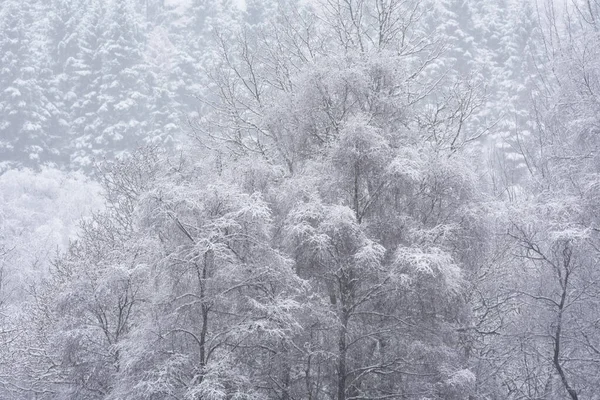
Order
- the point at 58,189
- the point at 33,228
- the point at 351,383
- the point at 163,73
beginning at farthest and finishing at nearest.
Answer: the point at 163,73
the point at 58,189
the point at 33,228
the point at 351,383

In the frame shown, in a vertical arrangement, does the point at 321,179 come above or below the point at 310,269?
above

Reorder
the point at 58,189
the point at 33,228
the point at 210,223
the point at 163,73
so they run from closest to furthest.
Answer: the point at 210,223, the point at 33,228, the point at 58,189, the point at 163,73

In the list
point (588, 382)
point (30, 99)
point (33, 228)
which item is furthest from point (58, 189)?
point (588, 382)

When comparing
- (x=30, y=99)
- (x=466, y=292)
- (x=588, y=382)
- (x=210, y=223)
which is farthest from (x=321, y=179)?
(x=30, y=99)

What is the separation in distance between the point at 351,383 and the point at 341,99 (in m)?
5.27

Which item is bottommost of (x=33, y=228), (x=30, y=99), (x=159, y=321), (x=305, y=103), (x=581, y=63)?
(x=159, y=321)

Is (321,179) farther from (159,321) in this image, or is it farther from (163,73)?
(163,73)

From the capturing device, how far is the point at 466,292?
35.2 ft

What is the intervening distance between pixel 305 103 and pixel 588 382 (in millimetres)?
7551

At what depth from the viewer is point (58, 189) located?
41.2 m

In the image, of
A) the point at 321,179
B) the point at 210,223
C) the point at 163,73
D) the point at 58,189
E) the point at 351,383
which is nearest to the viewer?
the point at 210,223

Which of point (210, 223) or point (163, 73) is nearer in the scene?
point (210, 223)

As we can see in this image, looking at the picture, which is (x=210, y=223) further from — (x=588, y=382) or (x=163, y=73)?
(x=163, y=73)

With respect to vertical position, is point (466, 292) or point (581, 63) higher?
point (581, 63)
